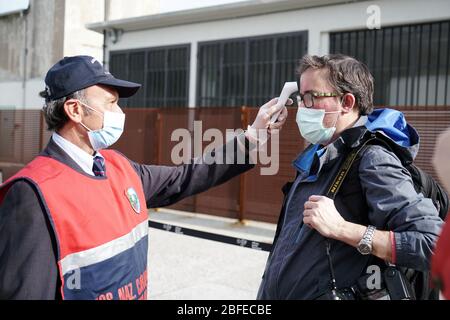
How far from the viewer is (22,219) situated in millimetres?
1707

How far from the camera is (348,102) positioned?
1983mm

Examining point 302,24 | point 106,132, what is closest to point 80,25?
point 302,24

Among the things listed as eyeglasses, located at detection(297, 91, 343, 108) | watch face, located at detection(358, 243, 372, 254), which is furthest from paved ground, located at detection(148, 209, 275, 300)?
watch face, located at detection(358, 243, 372, 254)

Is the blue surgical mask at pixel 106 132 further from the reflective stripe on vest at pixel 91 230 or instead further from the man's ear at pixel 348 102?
the man's ear at pixel 348 102

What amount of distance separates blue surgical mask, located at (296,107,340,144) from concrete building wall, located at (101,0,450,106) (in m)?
8.44

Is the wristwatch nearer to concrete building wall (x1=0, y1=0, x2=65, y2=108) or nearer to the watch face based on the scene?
the watch face

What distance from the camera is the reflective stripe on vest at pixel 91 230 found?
1.78 metres

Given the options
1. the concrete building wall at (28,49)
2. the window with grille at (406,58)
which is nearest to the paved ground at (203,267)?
the window with grille at (406,58)

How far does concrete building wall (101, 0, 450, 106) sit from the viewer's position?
9.61m

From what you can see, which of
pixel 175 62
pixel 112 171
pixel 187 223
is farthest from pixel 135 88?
pixel 175 62
